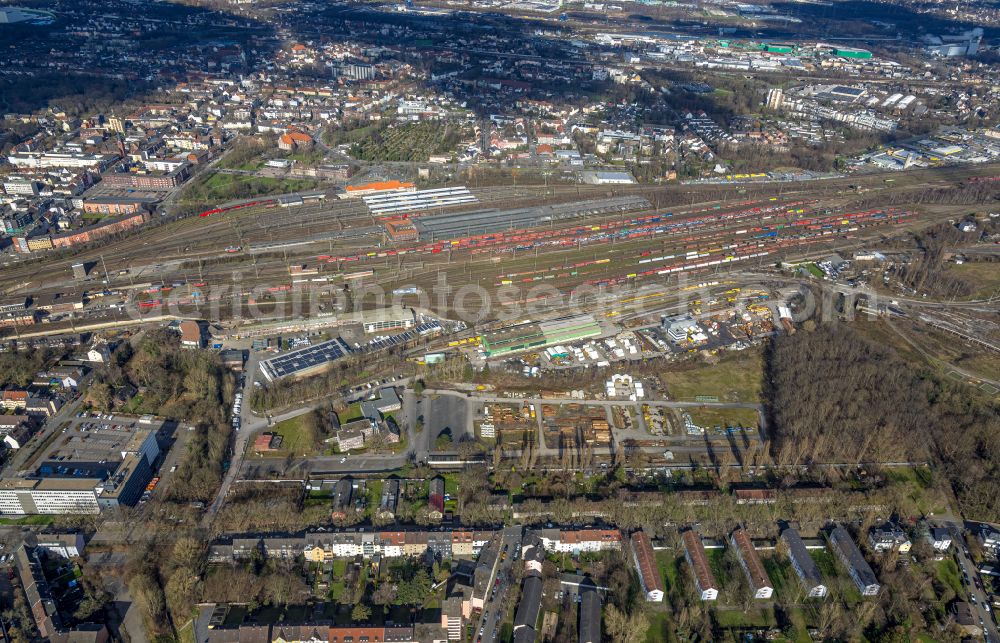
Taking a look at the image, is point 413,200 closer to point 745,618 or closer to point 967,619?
point 745,618

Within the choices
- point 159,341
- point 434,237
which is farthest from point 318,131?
point 159,341

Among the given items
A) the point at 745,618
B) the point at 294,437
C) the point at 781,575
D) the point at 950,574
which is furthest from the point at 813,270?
the point at 294,437

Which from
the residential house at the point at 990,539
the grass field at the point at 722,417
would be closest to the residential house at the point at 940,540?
the residential house at the point at 990,539

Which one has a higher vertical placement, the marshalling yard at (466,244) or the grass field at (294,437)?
the marshalling yard at (466,244)

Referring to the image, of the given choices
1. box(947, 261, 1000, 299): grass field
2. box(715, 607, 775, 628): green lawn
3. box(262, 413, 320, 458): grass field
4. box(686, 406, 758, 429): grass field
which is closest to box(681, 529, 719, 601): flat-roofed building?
box(715, 607, 775, 628): green lawn

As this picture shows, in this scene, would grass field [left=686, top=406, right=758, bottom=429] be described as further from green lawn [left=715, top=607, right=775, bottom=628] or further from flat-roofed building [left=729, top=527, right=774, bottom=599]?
green lawn [left=715, top=607, right=775, bottom=628]

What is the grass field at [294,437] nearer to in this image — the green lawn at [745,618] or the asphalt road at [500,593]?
the asphalt road at [500,593]
